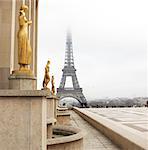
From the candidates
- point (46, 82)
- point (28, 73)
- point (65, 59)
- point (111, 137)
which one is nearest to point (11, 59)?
point (46, 82)

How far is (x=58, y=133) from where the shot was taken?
8875mm

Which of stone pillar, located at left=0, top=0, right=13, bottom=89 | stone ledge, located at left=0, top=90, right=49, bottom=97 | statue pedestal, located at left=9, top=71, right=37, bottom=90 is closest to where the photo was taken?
stone ledge, located at left=0, top=90, right=49, bottom=97

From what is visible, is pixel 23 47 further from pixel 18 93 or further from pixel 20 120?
pixel 20 120

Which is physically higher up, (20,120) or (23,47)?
(23,47)

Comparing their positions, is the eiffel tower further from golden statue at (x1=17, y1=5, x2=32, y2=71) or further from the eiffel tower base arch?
golden statue at (x1=17, y1=5, x2=32, y2=71)

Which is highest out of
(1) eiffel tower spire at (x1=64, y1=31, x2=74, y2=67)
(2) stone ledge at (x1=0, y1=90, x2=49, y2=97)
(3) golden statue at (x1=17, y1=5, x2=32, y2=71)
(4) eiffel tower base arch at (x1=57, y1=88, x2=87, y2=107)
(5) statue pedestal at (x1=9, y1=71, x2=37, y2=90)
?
(1) eiffel tower spire at (x1=64, y1=31, x2=74, y2=67)

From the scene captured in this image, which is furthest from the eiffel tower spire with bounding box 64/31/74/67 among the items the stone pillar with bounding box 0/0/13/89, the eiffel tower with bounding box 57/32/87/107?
the stone pillar with bounding box 0/0/13/89

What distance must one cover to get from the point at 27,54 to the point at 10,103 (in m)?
1.46

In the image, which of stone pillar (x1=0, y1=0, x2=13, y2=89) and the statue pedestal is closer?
the statue pedestal

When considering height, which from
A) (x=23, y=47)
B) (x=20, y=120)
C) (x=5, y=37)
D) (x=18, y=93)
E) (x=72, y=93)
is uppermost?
(x=5, y=37)

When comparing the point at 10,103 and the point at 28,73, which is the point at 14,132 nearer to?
the point at 10,103

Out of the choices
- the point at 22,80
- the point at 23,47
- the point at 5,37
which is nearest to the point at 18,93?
the point at 22,80

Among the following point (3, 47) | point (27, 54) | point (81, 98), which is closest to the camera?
point (27, 54)

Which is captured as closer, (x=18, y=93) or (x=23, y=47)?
(x=18, y=93)
